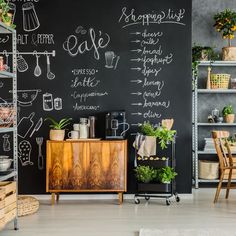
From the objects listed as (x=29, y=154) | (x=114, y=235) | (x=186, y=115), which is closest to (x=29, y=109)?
(x=29, y=154)

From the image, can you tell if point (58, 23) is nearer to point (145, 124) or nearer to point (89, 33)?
point (89, 33)

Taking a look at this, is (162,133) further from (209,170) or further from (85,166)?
(209,170)

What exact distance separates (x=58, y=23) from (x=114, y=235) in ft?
10.4

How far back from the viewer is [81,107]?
22.0 ft

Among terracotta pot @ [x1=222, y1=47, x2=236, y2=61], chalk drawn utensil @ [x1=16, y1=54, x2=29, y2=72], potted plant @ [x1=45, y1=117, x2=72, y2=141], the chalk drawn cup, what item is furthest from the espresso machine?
terracotta pot @ [x1=222, y1=47, x2=236, y2=61]

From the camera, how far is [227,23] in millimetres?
7312

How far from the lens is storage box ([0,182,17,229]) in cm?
447

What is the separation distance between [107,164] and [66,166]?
506mm

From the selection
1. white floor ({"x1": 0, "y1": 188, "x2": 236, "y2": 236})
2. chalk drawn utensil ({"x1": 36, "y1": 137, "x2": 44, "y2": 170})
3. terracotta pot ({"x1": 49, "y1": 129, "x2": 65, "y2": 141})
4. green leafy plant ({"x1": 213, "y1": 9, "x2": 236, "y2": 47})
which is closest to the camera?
white floor ({"x1": 0, "y1": 188, "x2": 236, "y2": 236})

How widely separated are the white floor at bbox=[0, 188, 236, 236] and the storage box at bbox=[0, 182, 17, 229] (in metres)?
0.22

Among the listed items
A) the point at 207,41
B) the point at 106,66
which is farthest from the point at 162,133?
the point at 207,41

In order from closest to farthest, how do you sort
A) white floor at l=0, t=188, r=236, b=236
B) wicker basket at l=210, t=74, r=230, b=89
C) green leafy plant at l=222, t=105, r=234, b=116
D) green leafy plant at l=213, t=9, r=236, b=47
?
white floor at l=0, t=188, r=236, b=236, green leafy plant at l=213, t=9, r=236, b=47, wicker basket at l=210, t=74, r=230, b=89, green leafy plant at l=222, t=105, r=234, b=116

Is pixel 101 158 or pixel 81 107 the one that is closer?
pixel 101 158

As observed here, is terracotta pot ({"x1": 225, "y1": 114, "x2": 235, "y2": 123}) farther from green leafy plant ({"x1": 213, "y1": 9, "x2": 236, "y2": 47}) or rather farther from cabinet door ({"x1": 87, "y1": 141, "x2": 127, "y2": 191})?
cabinet door ({"x1": 87, "y1": 141, "x2": 127, "y2": 191})
